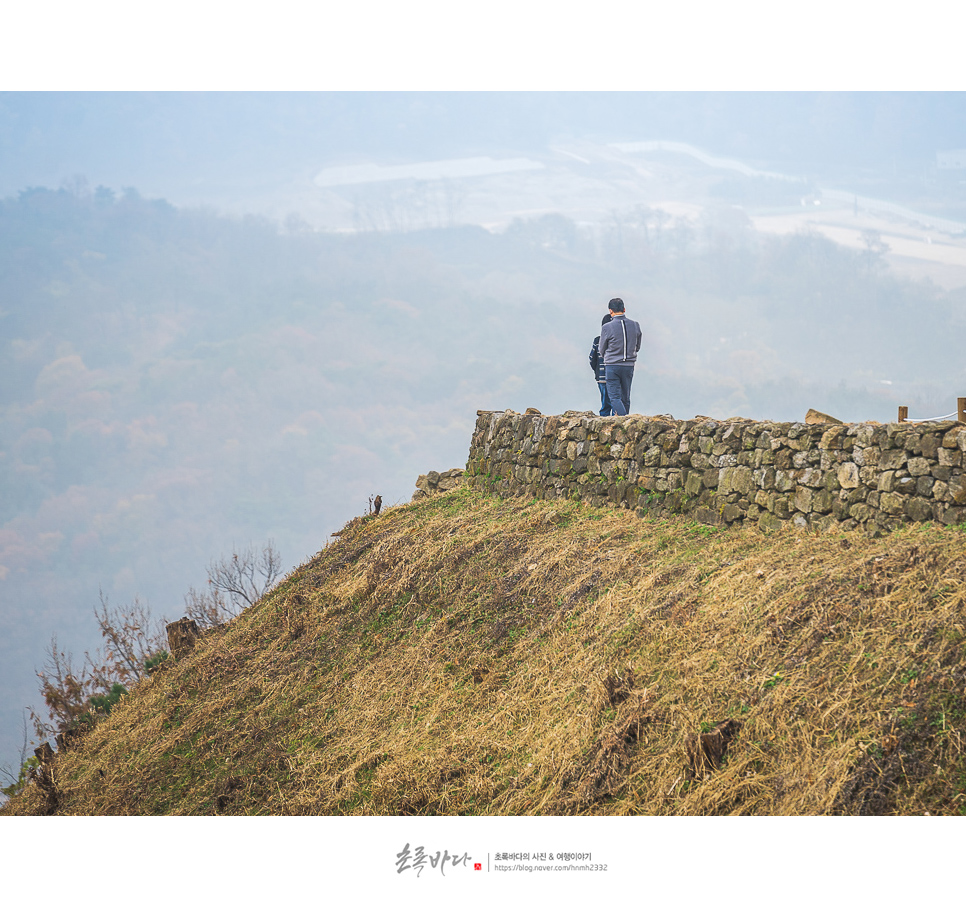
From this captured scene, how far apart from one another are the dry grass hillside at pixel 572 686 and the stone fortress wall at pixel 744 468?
0.34 metres

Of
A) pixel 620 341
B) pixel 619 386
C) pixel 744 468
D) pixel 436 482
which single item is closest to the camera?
pixel 744 468

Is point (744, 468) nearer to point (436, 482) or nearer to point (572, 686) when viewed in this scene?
point (572, 686)

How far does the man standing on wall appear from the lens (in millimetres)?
12133

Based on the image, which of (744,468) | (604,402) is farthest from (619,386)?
(744,468)

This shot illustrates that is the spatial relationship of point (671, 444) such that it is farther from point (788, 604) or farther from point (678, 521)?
point (788, 604)

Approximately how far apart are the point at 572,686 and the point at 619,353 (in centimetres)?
624

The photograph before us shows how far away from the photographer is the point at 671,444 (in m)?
10.3

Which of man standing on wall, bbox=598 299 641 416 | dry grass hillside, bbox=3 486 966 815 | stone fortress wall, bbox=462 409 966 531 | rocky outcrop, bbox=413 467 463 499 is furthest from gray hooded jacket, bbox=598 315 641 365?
rocky outcrop, bbox=413 467 463 499

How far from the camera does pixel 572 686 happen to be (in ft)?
24.4

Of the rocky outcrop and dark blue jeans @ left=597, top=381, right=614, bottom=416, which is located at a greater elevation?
dark blue jeans @ left=597, top=381, right=614, bottom=416

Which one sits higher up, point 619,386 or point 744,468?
point 619,386

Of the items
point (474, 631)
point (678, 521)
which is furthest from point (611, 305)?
point (474, 631)

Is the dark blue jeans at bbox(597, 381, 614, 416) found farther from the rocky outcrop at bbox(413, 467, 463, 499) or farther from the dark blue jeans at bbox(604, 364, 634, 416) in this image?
the rocky outcrop at bbox(413, 467, 463, 499)

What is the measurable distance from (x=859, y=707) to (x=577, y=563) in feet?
14.2
